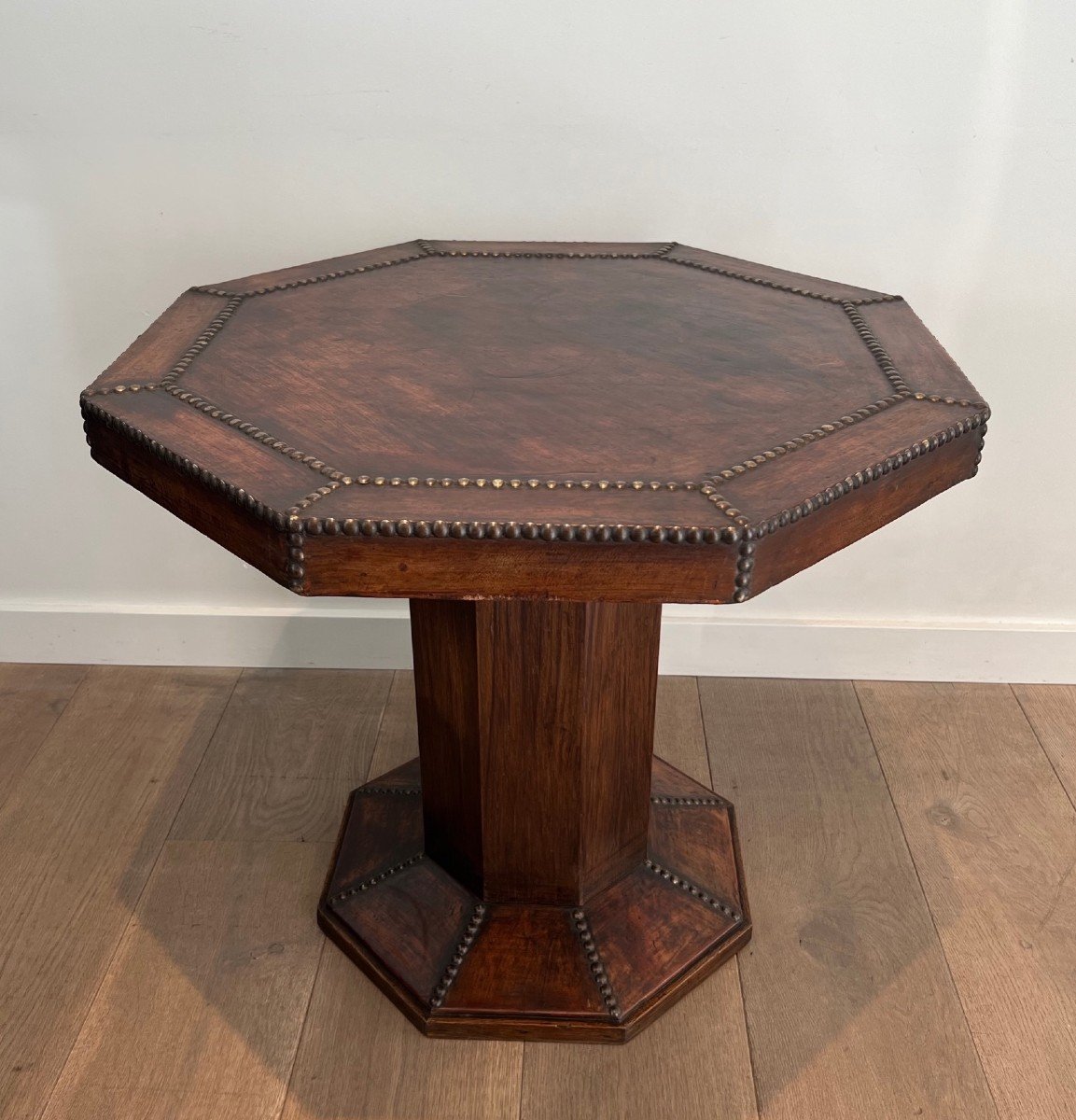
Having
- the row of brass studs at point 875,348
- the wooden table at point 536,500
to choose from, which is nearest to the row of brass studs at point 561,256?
the wooden table at point 536,500

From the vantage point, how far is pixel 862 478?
45.1 inches

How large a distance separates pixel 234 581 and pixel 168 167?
0.75 m

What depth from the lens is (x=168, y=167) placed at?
1.90 m

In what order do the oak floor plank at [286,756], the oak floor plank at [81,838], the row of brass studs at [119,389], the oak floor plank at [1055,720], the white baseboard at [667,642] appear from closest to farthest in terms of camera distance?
the row of brass studs at [119,389] → the oak floor plank at [81,838] → the oak floor plank at [286,756] → the oak floor plank at [1055,720] → the white baseboard at [667,642]

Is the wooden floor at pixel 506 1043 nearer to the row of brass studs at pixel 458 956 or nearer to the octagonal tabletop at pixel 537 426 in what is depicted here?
the row of brass studs at pixel 458 956

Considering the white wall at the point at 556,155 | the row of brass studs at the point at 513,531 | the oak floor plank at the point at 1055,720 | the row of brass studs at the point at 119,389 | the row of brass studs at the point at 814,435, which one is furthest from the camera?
the oak floor plank at the point at 1055,720

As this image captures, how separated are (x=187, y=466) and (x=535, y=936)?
84cm

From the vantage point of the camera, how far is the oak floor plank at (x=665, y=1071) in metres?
1.46

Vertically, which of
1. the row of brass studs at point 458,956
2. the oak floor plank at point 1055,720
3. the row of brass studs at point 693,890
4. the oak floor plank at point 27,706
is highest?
the row of brass studs at point 458,956

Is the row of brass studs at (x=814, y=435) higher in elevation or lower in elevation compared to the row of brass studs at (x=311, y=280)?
lower

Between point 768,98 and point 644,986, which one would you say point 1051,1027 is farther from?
point 768,98

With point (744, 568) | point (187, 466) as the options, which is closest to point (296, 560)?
point (187, 466)

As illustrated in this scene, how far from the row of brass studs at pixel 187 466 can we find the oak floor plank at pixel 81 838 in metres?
0.80

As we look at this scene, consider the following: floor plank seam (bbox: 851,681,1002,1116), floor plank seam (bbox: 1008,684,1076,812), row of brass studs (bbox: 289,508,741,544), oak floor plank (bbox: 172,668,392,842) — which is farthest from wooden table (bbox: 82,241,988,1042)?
floor plank seam (bbox: 1008,684,1076,812)
